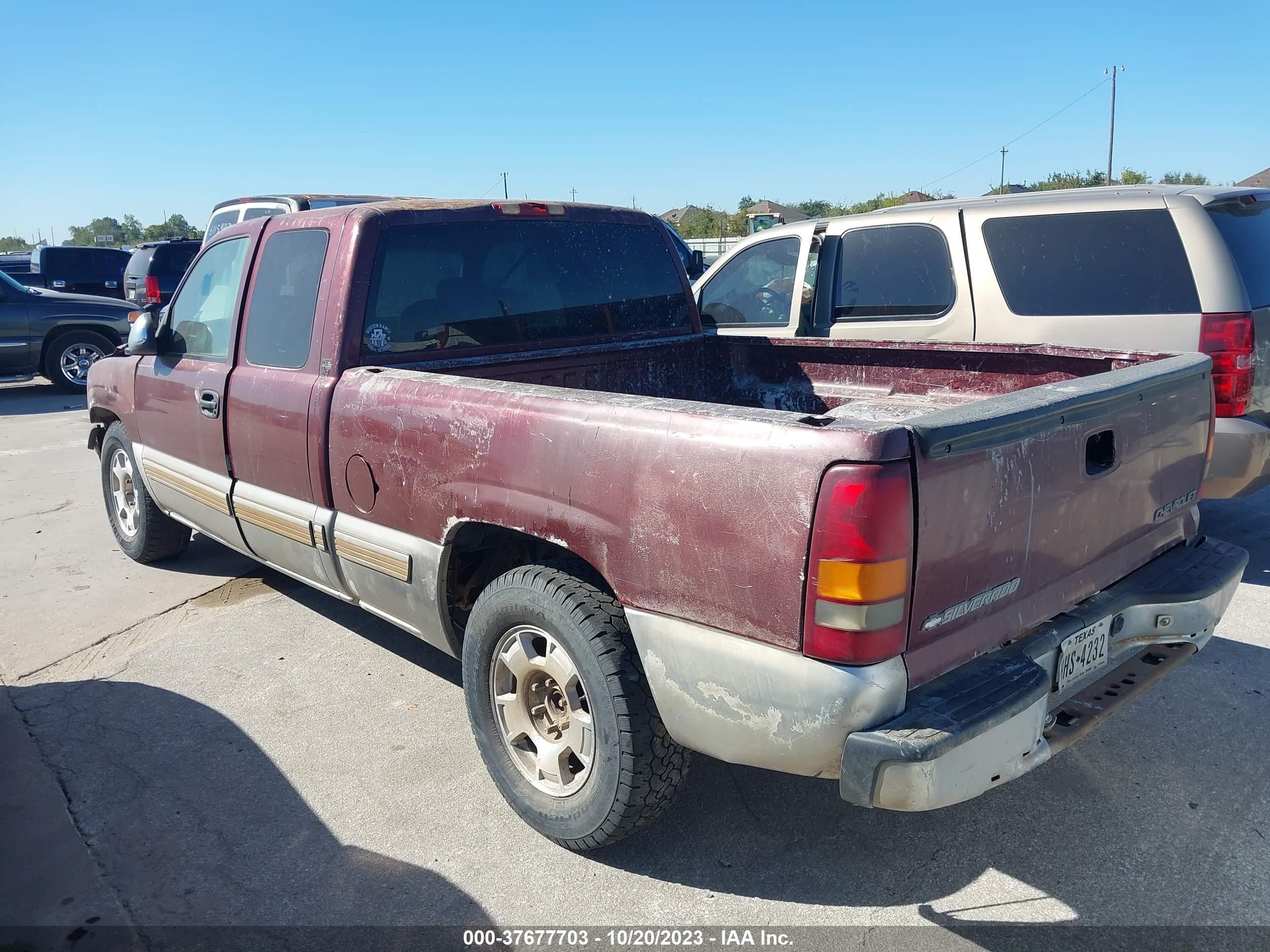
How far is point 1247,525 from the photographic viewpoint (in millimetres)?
5711

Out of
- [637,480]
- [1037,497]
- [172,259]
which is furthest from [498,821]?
[172,259]

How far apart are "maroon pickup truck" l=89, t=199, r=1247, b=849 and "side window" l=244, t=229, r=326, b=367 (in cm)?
2

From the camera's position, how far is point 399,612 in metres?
3.44

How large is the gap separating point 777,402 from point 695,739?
2.33 metres

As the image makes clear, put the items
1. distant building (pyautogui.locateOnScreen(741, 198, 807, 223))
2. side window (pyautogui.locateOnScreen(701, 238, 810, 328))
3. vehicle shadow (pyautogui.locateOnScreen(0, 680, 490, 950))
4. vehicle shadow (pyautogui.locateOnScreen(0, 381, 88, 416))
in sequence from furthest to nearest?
distant building (pyautogui.locateOnScreen(741, 198, 807, 223)) → vehicle shadow (pyautogui.locateOnScreen(0, 381, 88, 416)) → side window (pyautogui.locateOnScreen(701, 238, 810, 328)) → vehicle shadow (pyautogui.locateOnScreen(0, 680, 490, 950))

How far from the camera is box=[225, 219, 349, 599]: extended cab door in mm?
3629

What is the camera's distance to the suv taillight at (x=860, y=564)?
2.04 meters

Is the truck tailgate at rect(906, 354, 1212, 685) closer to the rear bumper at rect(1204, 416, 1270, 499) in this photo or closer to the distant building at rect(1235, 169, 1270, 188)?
the rear bumper at rect(1204, 416, 1270, 499)

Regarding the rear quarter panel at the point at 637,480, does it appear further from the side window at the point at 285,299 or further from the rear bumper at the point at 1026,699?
the side window at the point at 285,299

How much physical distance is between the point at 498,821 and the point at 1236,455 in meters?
3.87

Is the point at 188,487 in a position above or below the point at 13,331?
below

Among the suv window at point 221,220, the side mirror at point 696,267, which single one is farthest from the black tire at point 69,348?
the side mirror at point 696,267

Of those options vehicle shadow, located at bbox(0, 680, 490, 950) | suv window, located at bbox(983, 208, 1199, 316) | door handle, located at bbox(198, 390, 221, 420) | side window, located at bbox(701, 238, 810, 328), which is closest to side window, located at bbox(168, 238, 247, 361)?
door handle, located at bbox(198, 390, 221, 420)

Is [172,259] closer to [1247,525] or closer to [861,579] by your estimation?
[1247,525]
